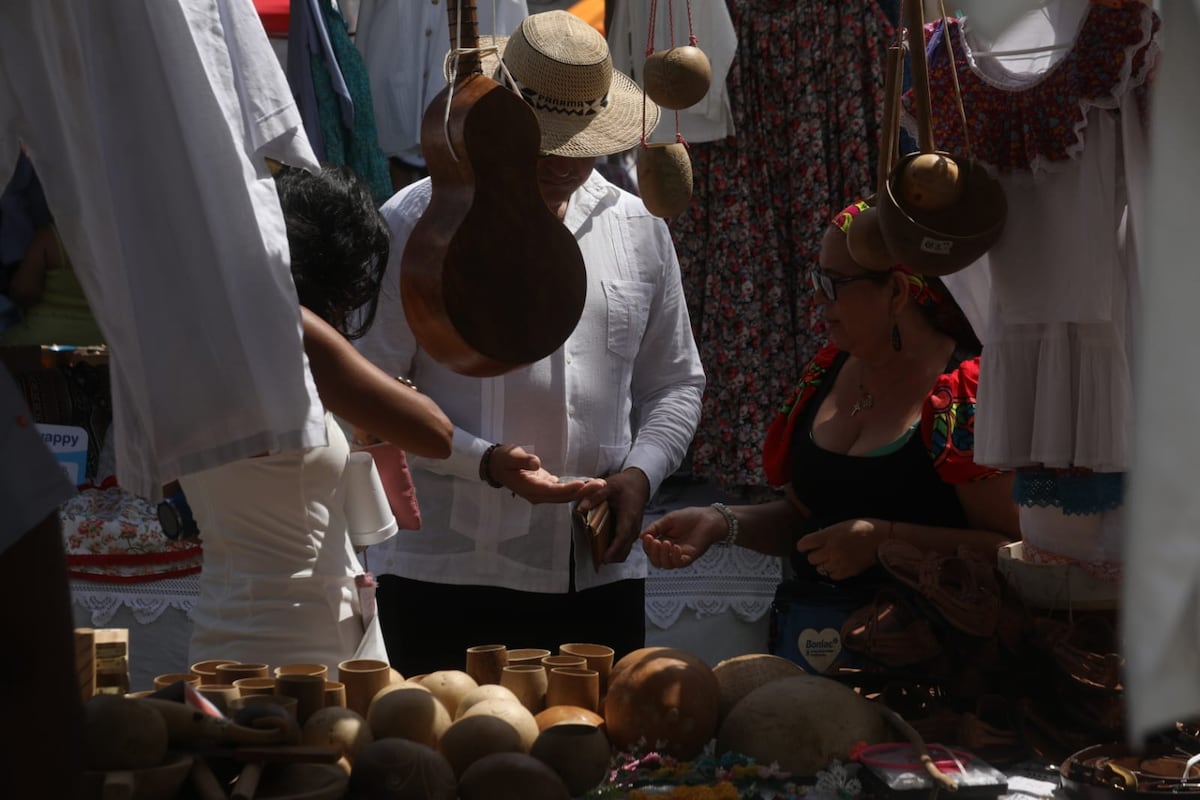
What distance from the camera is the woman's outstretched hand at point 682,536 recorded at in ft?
7.82

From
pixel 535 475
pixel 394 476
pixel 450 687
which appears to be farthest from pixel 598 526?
pixel 450 687

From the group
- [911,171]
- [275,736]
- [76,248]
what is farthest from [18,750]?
[911,171]

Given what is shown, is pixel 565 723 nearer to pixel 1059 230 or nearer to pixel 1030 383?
pixel 1030 383

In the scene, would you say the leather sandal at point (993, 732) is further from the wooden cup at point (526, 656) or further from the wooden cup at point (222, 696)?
the wooden cup at point (222, 696)

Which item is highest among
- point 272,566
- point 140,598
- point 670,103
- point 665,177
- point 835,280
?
point 670,103

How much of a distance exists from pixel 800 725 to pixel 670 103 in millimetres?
973

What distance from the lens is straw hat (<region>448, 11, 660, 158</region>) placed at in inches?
80.4

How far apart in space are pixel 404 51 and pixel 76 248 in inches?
106

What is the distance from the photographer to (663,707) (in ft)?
5.38

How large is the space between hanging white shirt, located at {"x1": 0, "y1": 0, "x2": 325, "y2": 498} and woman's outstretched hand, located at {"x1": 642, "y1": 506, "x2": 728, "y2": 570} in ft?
3.65

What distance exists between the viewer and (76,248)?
4.30ft

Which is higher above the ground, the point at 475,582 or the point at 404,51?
the point at 404,51

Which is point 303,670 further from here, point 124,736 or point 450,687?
point 124,736

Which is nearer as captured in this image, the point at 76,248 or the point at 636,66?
the point at 76,248
